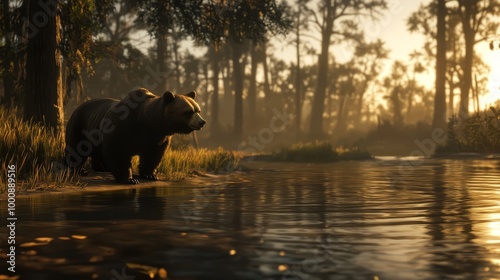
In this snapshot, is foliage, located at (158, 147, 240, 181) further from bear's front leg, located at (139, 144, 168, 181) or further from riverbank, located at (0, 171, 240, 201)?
bear's front leg, located at (139, 144, 168, 181)

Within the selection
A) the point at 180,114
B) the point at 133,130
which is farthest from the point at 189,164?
the point at 180,114

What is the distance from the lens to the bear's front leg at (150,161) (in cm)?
1509

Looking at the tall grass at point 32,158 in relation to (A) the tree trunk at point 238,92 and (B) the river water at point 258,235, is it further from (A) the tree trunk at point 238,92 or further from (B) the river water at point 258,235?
(A) the tree trunk at point 238,92

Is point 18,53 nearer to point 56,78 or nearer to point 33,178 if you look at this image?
point 56,78

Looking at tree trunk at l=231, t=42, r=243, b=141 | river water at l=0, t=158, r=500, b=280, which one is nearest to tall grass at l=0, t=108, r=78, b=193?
river water at l=0, t=158, r=500, b=280

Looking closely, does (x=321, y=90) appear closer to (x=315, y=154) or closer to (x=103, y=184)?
(x=315, y=154)

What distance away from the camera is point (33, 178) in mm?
13641

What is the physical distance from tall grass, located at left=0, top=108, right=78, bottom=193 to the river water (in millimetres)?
1061

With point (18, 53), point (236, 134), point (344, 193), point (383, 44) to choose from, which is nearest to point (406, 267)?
point (344, 193)

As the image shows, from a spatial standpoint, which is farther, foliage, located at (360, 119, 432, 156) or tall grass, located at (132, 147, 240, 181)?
foliage, located at (360, 119, 432, 156)

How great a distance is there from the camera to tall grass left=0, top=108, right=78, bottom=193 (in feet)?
44.4

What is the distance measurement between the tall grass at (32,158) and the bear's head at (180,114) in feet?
7.40

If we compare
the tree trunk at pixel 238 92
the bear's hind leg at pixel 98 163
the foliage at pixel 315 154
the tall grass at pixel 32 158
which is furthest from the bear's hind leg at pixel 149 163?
the tree trunk at pixel 238 92

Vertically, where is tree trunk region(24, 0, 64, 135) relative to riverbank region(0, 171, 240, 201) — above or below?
above
